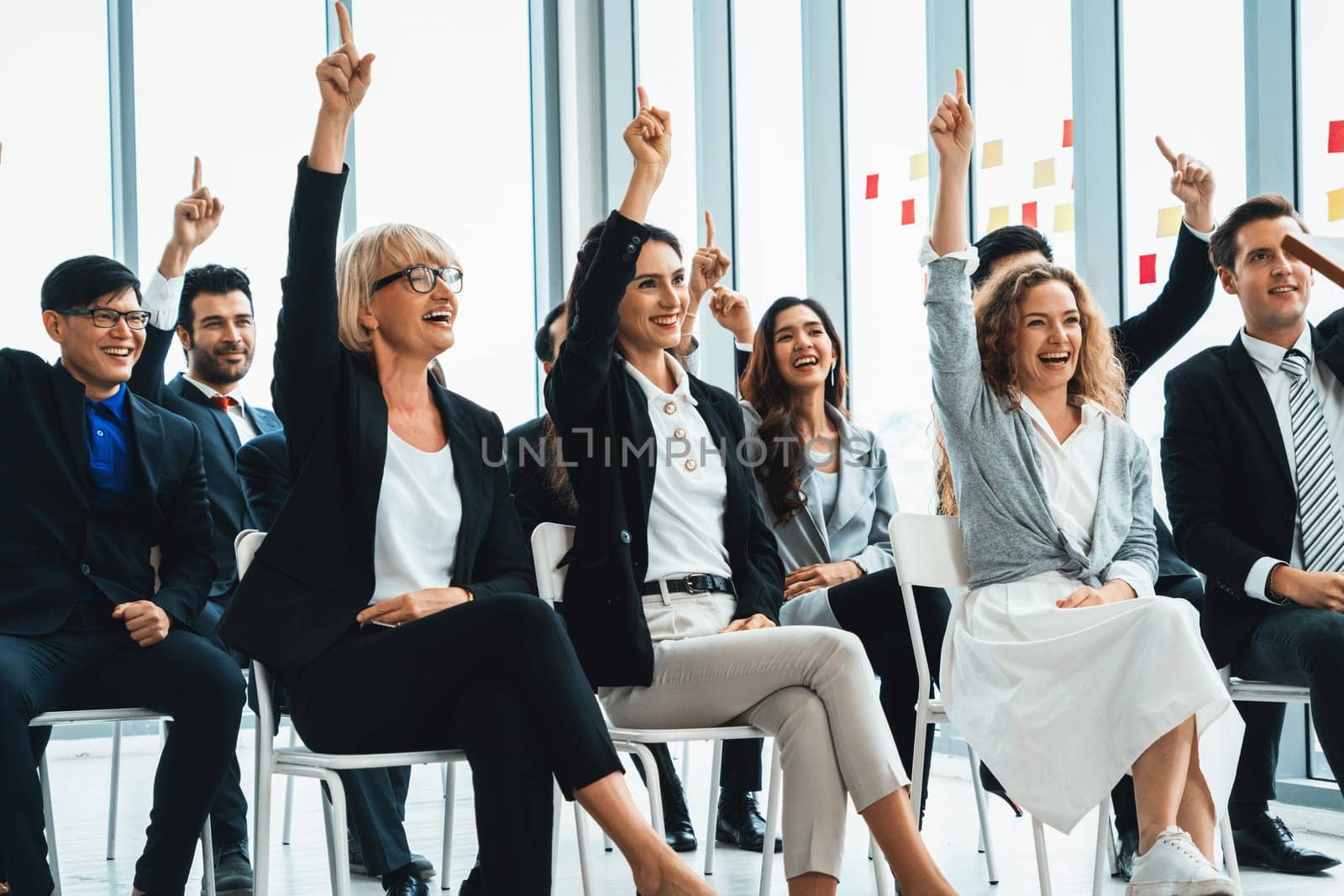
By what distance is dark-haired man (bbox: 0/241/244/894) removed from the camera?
260 centimetres

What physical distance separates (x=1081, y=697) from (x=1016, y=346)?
0.76m

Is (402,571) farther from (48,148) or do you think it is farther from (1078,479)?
(48,148)

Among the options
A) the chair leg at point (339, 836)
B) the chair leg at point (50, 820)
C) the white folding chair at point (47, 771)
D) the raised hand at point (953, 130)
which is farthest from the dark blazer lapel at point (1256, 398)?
the chair leg at point (50, 820)

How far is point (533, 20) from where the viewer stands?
7.15 m

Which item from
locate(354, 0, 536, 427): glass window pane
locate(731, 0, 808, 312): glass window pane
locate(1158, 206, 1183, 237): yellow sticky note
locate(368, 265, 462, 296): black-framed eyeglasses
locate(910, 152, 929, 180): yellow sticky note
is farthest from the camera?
locate(354, 0, 536, 427): glass window pane

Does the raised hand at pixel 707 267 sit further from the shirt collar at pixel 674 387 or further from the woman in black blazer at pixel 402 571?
the woman in black blazer at pixel 402 571

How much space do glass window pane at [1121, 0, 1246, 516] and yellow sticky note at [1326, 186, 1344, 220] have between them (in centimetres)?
25

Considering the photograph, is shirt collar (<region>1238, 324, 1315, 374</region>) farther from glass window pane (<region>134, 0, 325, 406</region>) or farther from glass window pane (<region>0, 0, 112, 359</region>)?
glass window pane (<region>0, 0, 112, 359</region>)

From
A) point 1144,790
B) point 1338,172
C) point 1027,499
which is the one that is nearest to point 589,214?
point 1338,172

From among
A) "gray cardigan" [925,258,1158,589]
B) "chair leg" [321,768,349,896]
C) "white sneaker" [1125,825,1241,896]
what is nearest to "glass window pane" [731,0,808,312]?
"gray cardigan" [925,258,1158,589]

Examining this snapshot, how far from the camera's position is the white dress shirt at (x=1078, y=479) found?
273 cm

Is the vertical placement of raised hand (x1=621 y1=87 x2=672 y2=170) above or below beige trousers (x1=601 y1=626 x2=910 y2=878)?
above

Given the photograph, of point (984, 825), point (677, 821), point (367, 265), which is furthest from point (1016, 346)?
point (677, 821)

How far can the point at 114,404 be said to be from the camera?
3039mm
